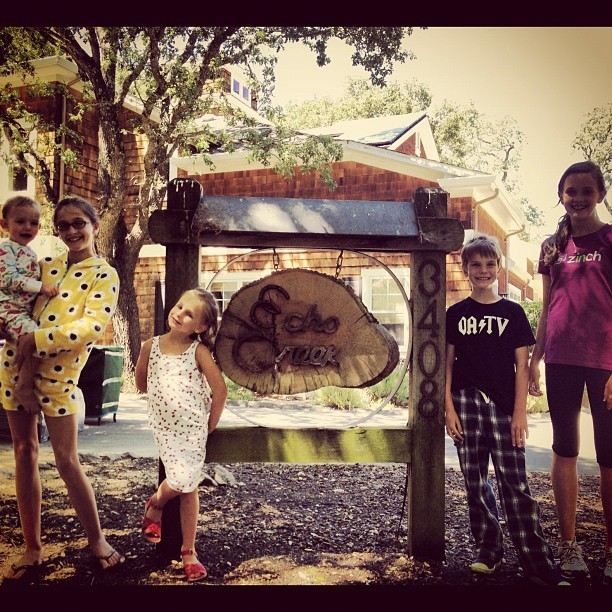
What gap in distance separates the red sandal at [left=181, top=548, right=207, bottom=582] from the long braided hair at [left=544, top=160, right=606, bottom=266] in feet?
5.46

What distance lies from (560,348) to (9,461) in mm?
2273

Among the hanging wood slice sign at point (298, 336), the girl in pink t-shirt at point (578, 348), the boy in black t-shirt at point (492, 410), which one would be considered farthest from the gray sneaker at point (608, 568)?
the hanging wood slice sign at point (298, 336)

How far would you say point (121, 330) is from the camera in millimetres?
3969

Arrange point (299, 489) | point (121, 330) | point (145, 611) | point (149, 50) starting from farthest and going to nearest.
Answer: point (121, 330), point (149, 50), point (299, 489), point (145, 611)

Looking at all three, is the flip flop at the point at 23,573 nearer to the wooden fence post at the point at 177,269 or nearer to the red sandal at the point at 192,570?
the wooden fence post at the point at 177,269

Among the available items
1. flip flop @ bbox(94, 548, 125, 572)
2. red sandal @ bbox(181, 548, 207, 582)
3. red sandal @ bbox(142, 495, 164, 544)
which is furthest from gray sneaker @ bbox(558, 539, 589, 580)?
flip flop @ bbox(94, 548, 125, 572)

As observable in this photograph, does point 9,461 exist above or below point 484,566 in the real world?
above

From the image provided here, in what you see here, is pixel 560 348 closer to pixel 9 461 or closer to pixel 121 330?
pixel 9 461

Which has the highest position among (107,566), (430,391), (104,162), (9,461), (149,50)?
(149,50)

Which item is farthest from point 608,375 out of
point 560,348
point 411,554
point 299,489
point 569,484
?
point 299,489

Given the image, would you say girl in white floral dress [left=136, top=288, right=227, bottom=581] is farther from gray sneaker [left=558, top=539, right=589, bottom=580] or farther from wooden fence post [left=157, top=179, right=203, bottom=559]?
gray sneaker [left=558, top=539, right=589, bottom=580]

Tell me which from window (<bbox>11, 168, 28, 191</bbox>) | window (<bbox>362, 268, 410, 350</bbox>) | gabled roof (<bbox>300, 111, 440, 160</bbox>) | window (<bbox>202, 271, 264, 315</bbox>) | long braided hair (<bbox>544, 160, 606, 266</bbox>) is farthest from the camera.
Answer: window (<bbox>202, 271, 264, 315</bbox>)

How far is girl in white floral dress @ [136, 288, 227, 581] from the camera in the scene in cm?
195

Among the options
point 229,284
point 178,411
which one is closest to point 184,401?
point 178,411
